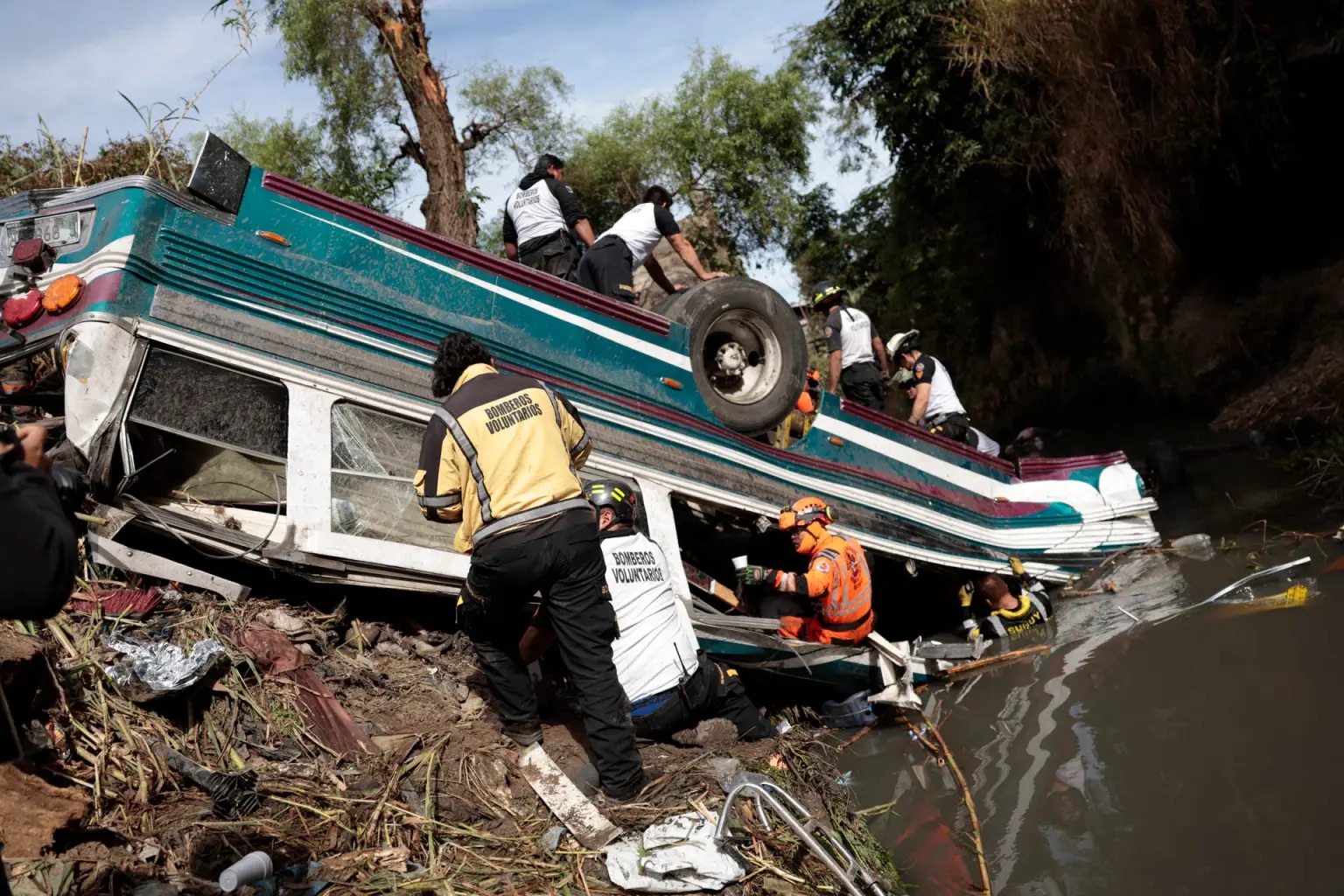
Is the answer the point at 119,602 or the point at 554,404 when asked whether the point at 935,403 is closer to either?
the point at 554,404

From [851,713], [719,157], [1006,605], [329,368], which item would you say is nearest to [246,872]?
[329,368]

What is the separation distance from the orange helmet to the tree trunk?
6.26 metres

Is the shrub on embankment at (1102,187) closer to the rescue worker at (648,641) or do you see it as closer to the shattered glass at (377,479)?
the rescue worker at (648,641)

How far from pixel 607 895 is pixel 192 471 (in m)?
2.41

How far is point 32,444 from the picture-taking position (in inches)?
83.5

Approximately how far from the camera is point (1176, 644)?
5320 millimetres

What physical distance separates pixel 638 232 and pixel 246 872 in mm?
4014

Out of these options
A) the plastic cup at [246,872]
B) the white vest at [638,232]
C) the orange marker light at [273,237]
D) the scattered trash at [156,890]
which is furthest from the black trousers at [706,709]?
the white vest at [638,232]

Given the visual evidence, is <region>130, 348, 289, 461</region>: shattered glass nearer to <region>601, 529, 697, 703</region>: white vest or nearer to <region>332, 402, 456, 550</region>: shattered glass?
<region>332, 402, 456, 550</region>: shattered glass

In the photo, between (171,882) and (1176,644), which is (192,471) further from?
(1176,644)

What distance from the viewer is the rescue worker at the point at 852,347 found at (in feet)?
25.4

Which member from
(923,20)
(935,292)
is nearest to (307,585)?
(923,20)

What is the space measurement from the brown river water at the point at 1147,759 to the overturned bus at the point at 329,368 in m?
0.94

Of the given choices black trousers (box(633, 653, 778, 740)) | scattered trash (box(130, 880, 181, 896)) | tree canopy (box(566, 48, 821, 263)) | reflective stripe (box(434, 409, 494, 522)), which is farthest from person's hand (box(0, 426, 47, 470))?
tree canopy (box(566, 48, 821, 263))
